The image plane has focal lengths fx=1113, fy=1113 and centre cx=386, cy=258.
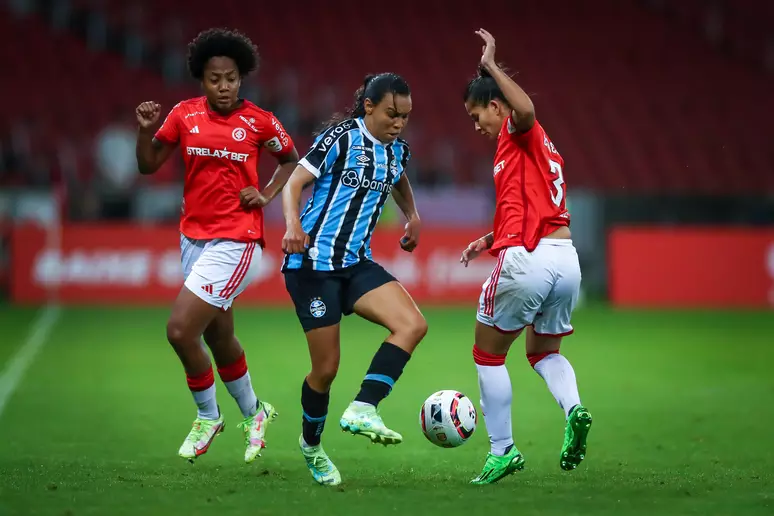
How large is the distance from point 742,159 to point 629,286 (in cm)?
633

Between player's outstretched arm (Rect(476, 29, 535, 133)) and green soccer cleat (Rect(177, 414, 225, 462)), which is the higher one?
player's outstretched arm (Rect(476, 29, 535, 133))

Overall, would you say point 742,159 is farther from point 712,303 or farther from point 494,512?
point 494,512

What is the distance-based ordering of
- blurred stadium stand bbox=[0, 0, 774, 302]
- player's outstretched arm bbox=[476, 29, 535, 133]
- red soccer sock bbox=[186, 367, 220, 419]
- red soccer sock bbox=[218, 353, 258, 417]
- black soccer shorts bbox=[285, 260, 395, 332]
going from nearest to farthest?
player's outstretched arm bbox=[476, 29, 535, 133]
black soccer shorts bbox=[285, 260, 395, 332]
red soccer sock bbox=[186, 367, 220, 419]
red soccer sock bbox=[218, 353, 258, 417]
blurred stadium stand bbox=[0, 0, 774, 302]

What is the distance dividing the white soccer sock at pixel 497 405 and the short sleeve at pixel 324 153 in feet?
4.62

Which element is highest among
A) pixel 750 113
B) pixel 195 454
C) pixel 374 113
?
pixel 750 113

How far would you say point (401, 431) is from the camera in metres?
7.95

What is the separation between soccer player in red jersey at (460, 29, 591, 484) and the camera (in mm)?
5895

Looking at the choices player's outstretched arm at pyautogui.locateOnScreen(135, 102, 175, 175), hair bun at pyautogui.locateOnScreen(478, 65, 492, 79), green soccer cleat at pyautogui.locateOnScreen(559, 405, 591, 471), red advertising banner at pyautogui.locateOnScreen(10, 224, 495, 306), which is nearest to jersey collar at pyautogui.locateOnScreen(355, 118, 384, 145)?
hair bun at pyautogui.locateOnScreen(478, 65, 492, 79)

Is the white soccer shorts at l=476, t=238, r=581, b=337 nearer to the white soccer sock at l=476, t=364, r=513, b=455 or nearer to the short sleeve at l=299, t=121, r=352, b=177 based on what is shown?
the white soccer sock at l=476, t=364, r=513, b=455

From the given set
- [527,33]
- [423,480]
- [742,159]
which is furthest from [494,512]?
[527,33]

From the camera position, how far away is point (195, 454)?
21.4 feet

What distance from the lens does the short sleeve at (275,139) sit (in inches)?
264

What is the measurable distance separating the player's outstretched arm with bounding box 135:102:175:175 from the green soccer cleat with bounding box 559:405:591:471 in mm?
2851

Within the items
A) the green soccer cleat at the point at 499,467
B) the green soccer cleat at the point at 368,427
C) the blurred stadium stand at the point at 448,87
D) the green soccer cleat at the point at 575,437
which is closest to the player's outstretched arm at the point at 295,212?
the green soccer cleat at the point at 368,427
